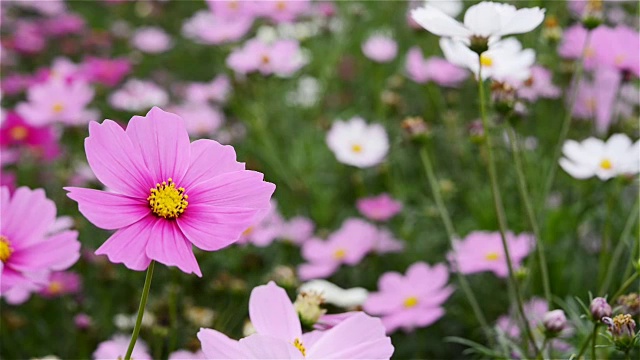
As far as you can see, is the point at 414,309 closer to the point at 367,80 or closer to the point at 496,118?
the point at 496,118

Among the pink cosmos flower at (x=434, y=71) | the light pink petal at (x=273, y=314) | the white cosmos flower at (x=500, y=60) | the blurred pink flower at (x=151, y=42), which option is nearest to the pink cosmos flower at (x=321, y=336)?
the light pink petal at (x=273, y=314)

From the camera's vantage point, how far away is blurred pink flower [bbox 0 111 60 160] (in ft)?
4.25

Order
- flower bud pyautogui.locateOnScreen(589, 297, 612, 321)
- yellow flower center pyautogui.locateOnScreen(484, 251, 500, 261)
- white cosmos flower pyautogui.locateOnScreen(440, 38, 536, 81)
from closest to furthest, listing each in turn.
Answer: flower bud pyautogui.locateOnScreen(589, 297, 612, 321) → white cosmos flower pyautogui.locateOnScreen(440, 38, 536, 81) → yellow flower center pyautogui.locateOnScreen(484, 251, 500, 261)

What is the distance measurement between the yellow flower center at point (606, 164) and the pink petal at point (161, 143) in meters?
0.52

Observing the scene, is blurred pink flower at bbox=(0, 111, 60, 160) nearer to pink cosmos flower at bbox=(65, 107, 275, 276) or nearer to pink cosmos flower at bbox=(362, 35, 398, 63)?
pink cosmos flower at bbox=(362, 35, 398, 63)

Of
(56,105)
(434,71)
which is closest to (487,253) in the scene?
(434,71)

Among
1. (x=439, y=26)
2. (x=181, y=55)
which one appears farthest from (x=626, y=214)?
(x=181, y=55)

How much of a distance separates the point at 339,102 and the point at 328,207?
17.0 inches

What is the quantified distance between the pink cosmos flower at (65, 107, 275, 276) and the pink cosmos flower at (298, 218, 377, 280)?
0.58 metres

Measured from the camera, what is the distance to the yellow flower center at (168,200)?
492 millimetres

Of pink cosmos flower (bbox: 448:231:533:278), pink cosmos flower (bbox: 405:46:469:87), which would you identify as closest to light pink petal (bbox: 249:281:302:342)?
pink cosmos flower (bbox: 448:231:533:278)

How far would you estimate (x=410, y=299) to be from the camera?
0.95 meters

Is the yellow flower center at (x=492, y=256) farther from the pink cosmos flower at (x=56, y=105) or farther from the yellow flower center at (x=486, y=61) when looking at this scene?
the pink cosmos flower at (x=56, y=105)

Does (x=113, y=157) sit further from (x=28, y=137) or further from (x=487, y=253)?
(x=28, y=137)
